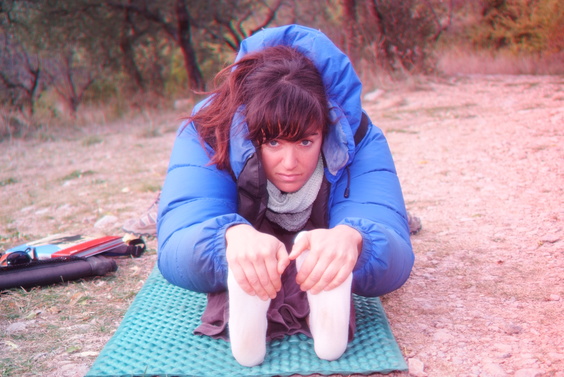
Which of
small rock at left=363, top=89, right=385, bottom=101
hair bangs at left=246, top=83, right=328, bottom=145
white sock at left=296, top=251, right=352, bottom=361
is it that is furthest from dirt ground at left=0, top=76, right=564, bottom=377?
small rock at left=363, top=89, right=385, bottom=101

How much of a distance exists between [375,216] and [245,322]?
66cm

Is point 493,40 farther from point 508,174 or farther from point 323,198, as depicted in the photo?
point 323,198

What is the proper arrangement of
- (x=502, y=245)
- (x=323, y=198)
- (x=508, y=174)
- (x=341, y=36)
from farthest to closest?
1. (x=341, y=36)
2. (x=508, y=174)
3. (x=502, y=245)
4. (x=323, y=198)

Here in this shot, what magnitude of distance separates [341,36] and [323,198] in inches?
381

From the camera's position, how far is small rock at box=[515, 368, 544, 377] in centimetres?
172

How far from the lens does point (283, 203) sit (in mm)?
2186

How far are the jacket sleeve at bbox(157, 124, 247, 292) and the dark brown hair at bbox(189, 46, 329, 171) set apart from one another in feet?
0.26

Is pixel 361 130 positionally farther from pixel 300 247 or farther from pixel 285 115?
pixel 300 247

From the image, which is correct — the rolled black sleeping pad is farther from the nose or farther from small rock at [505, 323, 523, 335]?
small rock at [505, 323, 523, 335]

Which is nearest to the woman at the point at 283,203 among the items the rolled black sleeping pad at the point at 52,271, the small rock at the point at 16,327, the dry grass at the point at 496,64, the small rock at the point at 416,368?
the small rock at the point at 416,368

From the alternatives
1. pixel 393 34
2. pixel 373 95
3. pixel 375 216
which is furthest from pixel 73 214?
pixel 393 34

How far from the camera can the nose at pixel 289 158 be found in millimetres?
1966

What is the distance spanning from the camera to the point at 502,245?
294cm

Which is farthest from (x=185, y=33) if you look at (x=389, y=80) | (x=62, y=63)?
(x=389, y=80)
